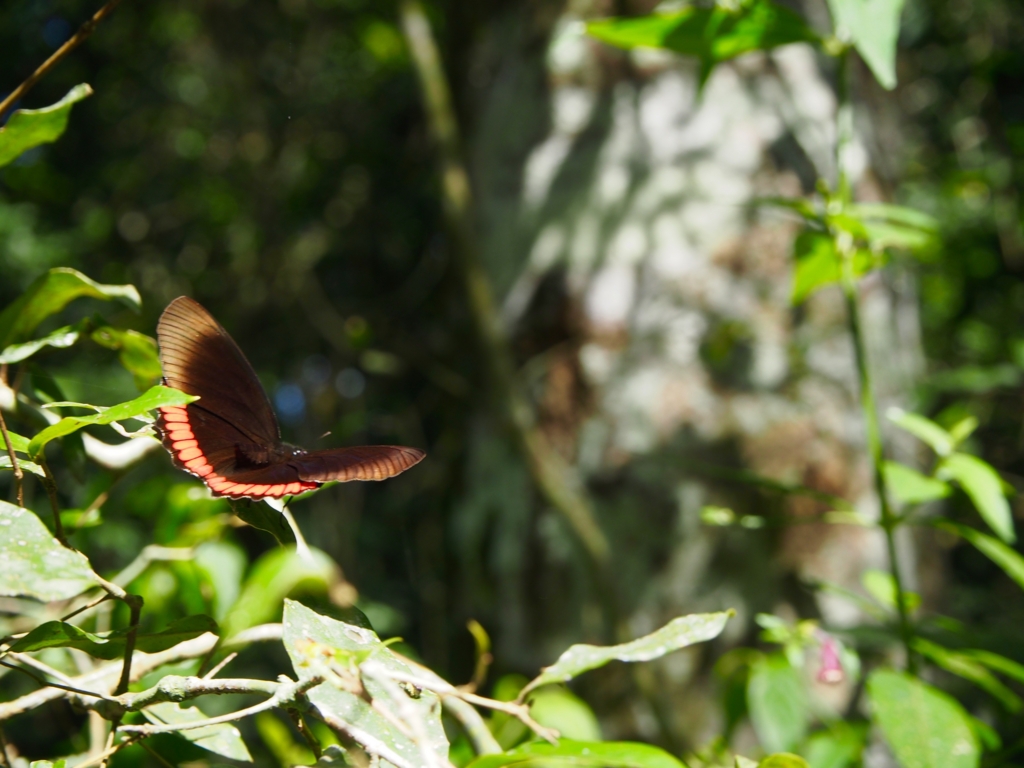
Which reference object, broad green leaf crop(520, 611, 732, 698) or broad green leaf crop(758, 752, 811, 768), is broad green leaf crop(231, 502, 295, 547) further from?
broad green leaf crop(758, 752, 811, 768)

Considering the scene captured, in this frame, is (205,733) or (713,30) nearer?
(205,733)

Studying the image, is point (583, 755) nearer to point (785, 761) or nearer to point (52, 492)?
point (785, 761)

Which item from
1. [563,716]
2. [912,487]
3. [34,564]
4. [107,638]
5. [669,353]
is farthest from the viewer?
[669,353]

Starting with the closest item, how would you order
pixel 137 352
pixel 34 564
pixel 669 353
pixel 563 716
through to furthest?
pixel 34 564 → pixel 137 352 → pixel 563 716 → pixel 669 353

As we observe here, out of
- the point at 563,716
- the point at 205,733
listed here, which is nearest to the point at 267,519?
the point at 205,733

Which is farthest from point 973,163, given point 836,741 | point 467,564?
point 836,741

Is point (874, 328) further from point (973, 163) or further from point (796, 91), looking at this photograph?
point (973, 163)
